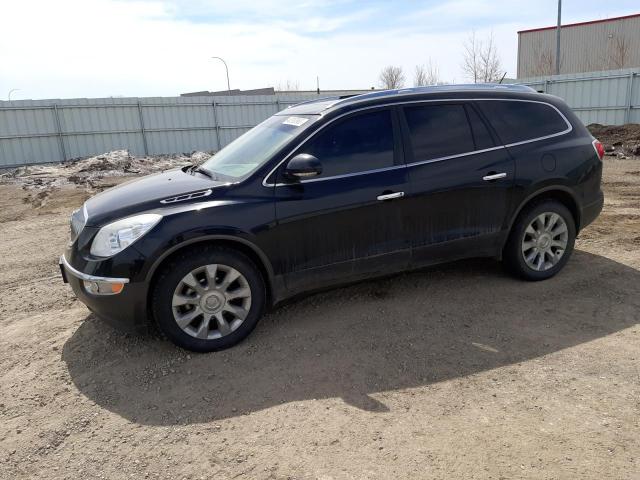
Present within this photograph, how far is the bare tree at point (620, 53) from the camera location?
37.9 metres

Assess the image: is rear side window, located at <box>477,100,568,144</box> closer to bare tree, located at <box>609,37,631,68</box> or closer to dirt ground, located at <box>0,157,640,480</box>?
dirt ground, located at <box>0,157,640,480</box>

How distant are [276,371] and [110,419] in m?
1.10

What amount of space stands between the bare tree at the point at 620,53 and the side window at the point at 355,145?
41.5 m

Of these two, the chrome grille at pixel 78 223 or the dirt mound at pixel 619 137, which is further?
the dirt mound at pixel 619 137

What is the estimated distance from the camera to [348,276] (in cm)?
420

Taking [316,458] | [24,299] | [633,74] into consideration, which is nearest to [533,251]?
[316,458]

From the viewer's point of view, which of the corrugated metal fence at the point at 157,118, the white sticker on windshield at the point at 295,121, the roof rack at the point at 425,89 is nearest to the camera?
the white sticker on windshield at the point at 295,121

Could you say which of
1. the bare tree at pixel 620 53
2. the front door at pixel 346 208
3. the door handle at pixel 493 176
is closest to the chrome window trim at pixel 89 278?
the front door at pixel 346 208

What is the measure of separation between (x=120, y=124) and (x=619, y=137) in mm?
18520

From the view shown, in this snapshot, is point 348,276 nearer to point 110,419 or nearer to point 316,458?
point 316,458

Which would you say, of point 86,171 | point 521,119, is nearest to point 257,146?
point 521,119

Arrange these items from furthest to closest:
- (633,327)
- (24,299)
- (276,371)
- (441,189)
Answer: (24,299) < (441,189) < (633,327) < (276,371)

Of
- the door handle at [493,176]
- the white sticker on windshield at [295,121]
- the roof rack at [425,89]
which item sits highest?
the roof rack at [425,89]

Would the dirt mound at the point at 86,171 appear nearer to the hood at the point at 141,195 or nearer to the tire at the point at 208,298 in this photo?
the hood at the point at 141,195
